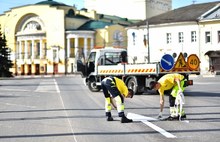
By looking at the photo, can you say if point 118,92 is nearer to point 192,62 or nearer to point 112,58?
point 192,62

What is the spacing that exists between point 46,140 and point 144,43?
211 feet

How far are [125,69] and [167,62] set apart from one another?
4694mm

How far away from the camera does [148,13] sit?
11200cm

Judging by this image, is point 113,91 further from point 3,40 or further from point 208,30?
point 3,40

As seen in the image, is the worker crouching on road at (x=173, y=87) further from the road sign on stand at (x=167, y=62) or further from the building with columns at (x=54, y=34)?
the building with columns at (x=54, y=34)

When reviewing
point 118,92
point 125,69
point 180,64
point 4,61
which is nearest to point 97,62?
Answer: point 125,69

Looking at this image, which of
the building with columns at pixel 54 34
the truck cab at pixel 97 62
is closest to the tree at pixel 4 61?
the building with columns at pixel 54 34

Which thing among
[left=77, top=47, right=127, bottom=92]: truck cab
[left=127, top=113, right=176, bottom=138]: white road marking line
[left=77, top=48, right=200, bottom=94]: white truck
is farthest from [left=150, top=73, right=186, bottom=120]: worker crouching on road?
[left=77, top=47, right=127, bottom=92]: truck cab

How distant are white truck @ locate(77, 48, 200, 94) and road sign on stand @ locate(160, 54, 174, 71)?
62 cm

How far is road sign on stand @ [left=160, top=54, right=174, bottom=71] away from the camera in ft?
78.9

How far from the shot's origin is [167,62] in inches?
958

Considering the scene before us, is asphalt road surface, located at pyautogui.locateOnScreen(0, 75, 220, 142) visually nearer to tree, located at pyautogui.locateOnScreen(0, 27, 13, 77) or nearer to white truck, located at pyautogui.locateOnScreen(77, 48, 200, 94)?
white truck, located at pyautogui.locateOnScreen(77, 48, 200, 94)

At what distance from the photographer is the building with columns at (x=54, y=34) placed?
339 feet

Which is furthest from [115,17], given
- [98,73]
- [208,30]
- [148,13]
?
[98,73]
